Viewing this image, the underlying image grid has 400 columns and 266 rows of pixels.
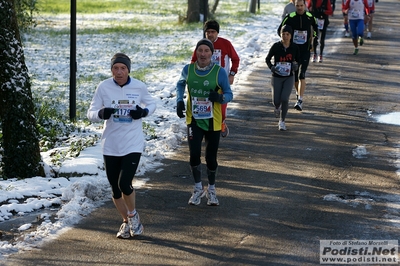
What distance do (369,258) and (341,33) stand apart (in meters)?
21.4

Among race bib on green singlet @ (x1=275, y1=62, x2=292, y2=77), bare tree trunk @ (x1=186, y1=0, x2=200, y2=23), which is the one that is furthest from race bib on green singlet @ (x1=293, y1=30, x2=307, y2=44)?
bare tree trunk @ (x1=186, y1=0, x2=200, y2=23)

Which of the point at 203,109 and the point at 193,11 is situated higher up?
the point at 203,109

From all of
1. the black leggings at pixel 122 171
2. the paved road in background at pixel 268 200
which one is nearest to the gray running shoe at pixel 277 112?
the paved road in background at pixel 268 200

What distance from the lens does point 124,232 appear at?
7715 mm

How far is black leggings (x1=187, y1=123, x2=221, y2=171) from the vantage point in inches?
341

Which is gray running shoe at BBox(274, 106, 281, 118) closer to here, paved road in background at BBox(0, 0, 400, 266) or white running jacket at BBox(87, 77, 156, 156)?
paved road in background at BBox(0, 0, 400, 266)

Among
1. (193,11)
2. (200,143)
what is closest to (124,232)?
(200,143)

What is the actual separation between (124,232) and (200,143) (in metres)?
1.51

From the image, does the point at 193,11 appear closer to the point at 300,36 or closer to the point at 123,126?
the point at 300,36

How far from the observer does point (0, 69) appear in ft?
31.8

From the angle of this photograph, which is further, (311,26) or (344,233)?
(311,26)

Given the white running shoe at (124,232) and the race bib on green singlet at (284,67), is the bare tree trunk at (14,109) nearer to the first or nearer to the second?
the white running shoe at (124,232)

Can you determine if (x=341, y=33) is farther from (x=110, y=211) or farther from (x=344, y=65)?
(x=110, y=211)

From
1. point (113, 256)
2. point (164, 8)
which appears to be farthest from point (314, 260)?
point (164, 8)
